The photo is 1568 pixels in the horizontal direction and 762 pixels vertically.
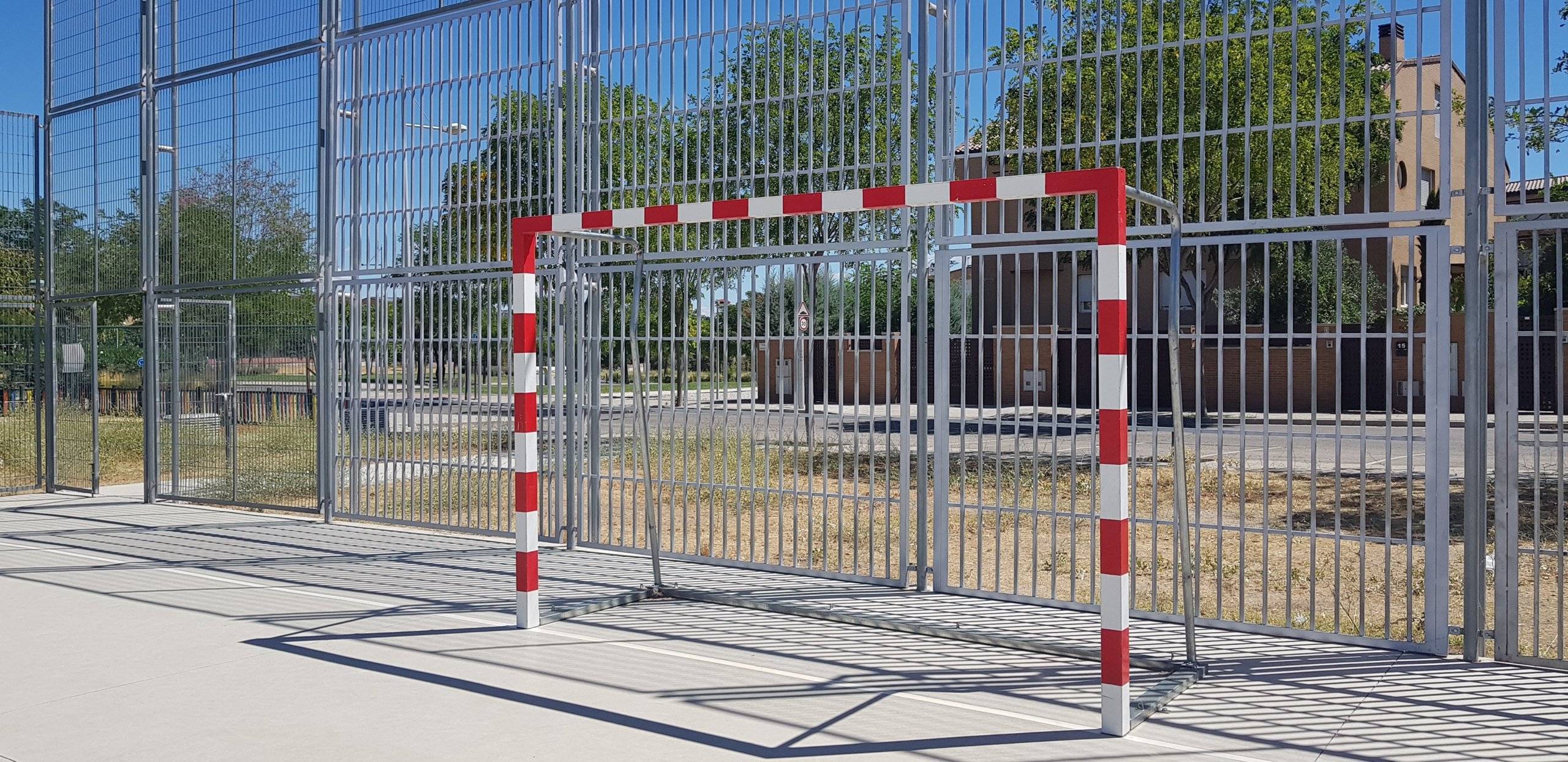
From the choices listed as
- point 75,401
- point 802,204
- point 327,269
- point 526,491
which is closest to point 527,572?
point 526,491

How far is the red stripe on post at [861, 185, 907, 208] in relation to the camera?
5930mm

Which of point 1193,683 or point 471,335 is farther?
point 471,335

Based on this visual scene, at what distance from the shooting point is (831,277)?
866 centimetres

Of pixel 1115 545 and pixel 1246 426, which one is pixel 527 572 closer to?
pixel 1115 545

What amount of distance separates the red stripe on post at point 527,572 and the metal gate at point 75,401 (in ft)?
29.8

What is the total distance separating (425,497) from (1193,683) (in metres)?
7.37

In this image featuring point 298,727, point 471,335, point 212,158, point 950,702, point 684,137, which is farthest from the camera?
point 212,158

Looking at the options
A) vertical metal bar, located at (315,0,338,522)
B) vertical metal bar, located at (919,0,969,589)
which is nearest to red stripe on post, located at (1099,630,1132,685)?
vertical metal bar, located at (919,0,969,589)

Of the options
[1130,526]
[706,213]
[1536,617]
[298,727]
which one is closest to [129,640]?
[298,727]

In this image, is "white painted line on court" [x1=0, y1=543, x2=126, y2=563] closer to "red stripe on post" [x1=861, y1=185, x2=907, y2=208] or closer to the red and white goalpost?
the red and white goalpost

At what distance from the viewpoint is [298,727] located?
17.2ft

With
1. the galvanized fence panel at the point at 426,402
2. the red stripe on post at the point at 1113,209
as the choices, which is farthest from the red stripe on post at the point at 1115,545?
the galvanized fence panel at the point at 426,402

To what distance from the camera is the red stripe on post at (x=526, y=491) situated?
7086 mm

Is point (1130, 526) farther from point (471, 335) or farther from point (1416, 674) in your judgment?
point (471, 335)
